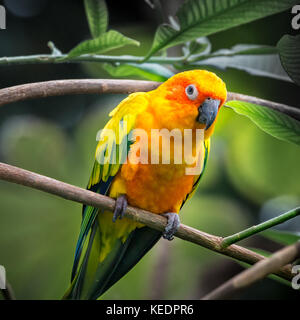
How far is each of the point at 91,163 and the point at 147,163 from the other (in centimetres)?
38

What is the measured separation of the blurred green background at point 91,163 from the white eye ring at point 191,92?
0.99 feet

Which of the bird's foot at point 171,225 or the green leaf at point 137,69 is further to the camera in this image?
the green leaf at point 137,69

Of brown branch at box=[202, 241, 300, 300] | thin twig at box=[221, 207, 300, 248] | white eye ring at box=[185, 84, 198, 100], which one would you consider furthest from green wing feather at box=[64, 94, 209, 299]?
brown branch at box=[202, 241, 300, 300]

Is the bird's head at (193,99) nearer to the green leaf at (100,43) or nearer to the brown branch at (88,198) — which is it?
the green leaf at (100,43)

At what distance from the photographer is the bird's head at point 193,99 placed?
2.97 feet

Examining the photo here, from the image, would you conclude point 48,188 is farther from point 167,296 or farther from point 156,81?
point 167,296

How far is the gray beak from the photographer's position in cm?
Answer: 91

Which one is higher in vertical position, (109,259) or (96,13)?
(96,13)

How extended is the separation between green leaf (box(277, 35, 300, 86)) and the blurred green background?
44 centimetres

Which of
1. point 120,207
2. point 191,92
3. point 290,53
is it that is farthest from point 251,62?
point 120,207

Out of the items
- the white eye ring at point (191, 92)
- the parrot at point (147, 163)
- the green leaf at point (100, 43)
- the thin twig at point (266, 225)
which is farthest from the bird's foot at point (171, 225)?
the green leaf at point (100, 43)

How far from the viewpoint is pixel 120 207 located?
3.00 ft

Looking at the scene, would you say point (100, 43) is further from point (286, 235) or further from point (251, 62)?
point (286, 235)

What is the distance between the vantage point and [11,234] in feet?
3.82
